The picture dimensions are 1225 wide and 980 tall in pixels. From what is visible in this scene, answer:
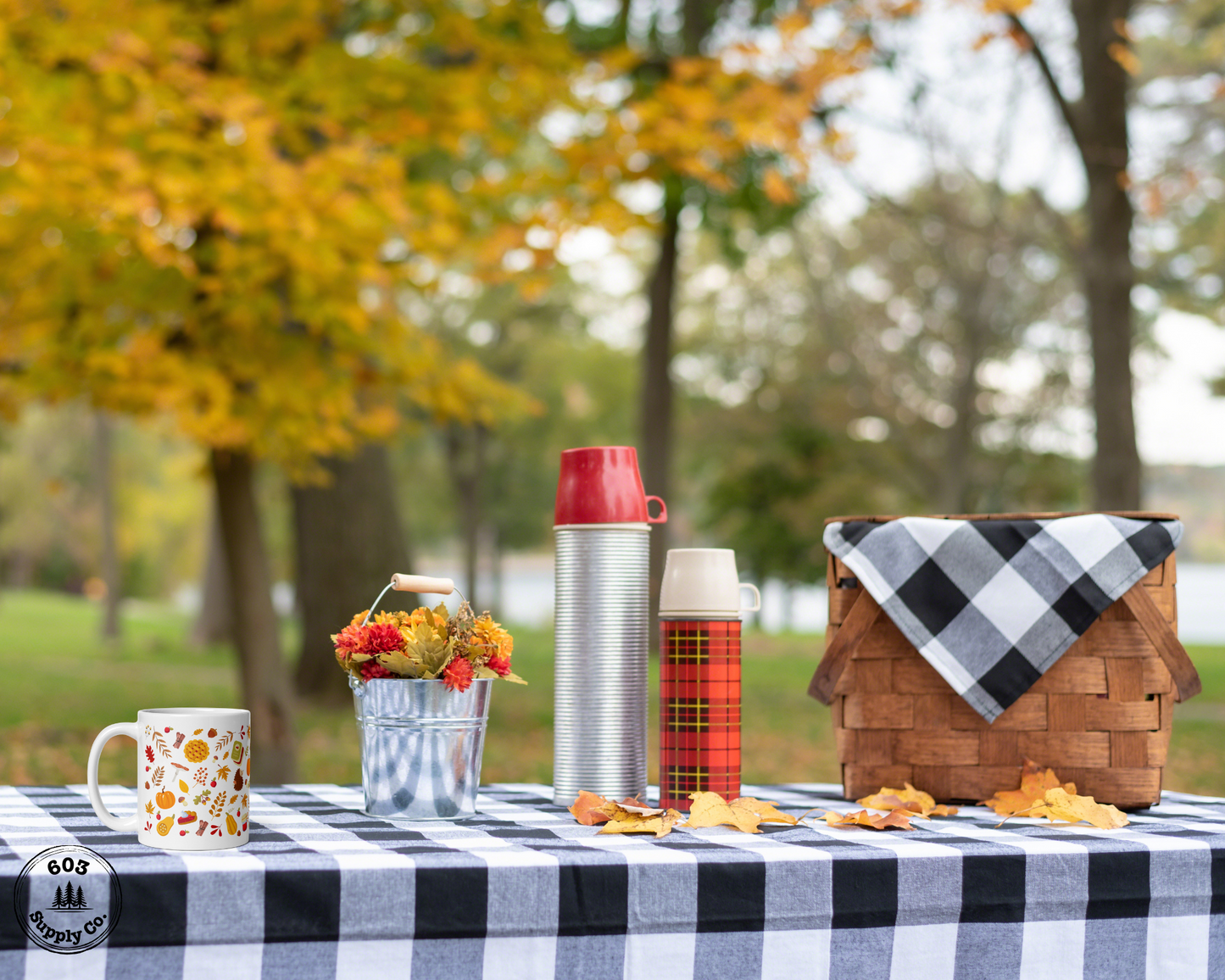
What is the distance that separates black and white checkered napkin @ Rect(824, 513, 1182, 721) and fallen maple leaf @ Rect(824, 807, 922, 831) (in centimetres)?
20

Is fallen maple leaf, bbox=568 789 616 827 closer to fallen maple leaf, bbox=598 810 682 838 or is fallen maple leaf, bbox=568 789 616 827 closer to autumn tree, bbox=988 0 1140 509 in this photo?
fallen maple leaf, bbox=598 810 682 838

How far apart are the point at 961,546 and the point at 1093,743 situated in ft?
0.94

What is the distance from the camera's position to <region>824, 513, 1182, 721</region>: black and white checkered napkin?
4.60ft

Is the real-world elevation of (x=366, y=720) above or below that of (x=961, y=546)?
below

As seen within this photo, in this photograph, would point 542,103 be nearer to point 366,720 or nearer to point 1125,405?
point 1125,405

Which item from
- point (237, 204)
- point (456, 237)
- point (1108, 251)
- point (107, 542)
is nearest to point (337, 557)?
point (456, 237)

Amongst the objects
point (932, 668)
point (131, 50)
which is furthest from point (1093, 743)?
point (131, 50)

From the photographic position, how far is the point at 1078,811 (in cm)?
130

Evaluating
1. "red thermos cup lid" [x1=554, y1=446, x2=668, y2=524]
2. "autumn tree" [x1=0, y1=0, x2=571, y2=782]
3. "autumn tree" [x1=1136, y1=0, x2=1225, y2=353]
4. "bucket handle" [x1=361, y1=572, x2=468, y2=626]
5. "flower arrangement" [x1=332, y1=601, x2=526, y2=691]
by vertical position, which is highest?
"autumn tree" [x1=1136, y1=0, x2=1225, y2=353]

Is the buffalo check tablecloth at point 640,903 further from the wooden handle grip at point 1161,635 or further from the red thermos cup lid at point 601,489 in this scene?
the red thermos cup lid at point 601,489

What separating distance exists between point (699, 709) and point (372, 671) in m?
0.38

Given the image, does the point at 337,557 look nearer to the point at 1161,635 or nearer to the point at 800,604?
the point at 1161,635

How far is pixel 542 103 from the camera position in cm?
443

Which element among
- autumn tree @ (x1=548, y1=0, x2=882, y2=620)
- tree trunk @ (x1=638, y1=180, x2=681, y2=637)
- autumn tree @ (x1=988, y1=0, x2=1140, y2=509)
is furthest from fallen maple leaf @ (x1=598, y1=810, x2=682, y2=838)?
tree trunk @ (x1=638, y1=180, x2=681, y2=637)
